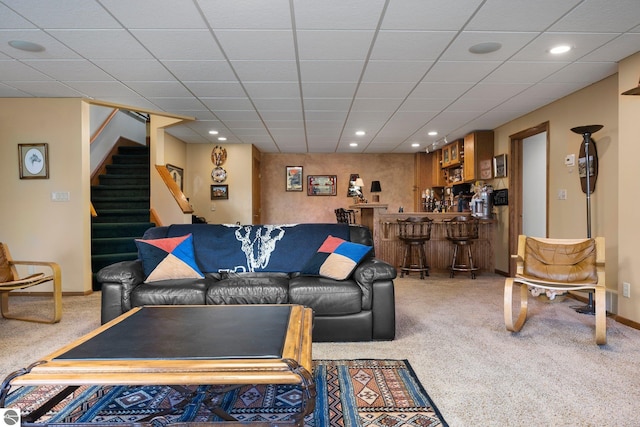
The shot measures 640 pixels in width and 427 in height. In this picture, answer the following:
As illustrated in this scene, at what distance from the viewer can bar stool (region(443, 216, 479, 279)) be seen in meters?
5.97

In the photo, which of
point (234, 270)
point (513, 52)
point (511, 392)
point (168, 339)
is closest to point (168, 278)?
point (234, 270)

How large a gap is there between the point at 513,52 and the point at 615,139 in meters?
1.57

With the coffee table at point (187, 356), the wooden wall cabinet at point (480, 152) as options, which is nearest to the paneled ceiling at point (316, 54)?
the wooden wall cabinet at point (480, 152)

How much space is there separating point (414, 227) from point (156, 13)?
4850 millimetres

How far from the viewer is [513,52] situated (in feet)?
11.2

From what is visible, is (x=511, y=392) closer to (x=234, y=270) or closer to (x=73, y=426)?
(x=73, y=426)

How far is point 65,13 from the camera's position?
272 centimetres

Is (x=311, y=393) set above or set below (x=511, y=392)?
above

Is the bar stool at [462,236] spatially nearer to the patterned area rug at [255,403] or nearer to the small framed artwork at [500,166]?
the small framed artwork at [500,166]

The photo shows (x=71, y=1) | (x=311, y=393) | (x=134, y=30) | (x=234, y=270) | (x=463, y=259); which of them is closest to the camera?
(x=311, y=393)

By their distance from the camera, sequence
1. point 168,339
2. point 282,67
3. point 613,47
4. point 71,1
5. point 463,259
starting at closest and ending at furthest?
point 168,339 → point 71,1 → point 613,47 → point 282,67 → point 463,259

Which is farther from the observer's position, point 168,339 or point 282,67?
point 282,67

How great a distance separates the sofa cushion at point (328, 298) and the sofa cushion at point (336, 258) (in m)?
0.18

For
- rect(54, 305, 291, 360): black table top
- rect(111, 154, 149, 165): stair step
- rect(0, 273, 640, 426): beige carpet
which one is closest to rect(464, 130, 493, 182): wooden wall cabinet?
rect(0, 273, 640, 426): beige carpet
